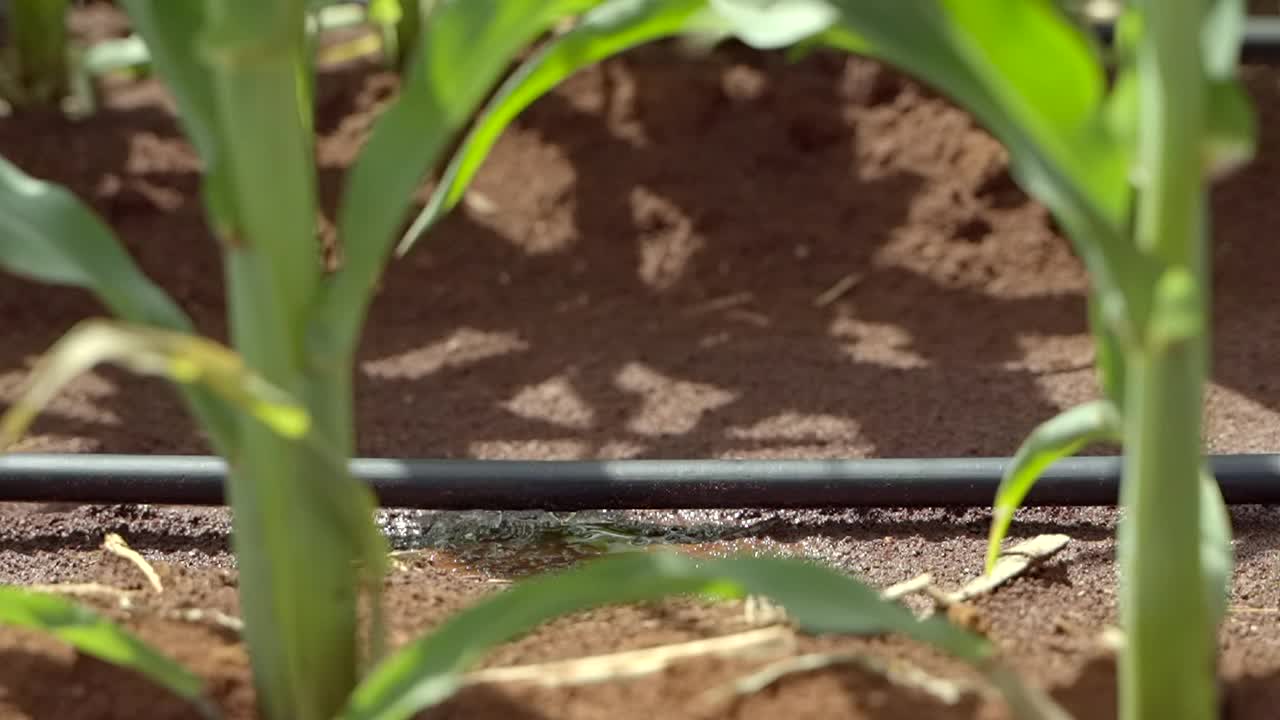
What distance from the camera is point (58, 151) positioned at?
2391 millimetres

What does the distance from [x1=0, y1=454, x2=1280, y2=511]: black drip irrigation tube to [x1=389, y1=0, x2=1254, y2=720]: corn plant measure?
69cm

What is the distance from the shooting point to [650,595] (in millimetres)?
670

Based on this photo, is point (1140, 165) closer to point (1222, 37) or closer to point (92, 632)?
point (1222, 37)

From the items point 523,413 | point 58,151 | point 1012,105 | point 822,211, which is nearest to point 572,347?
point 523,413

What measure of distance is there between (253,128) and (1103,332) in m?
0.39

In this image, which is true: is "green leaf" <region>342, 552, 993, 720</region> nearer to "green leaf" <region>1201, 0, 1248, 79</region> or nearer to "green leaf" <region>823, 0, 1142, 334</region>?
"green leaf" <region>823, 0, 1142, 334</region>

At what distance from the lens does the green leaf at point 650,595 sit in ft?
2.11

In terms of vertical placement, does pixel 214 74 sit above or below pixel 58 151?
below

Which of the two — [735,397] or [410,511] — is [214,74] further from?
[735,397]

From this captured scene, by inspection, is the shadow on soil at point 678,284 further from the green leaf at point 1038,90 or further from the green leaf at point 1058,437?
the green leaf at point 1038,90

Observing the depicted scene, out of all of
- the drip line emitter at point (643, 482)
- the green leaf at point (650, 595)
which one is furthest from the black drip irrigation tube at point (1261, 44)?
the green leaf at point (650, 595)

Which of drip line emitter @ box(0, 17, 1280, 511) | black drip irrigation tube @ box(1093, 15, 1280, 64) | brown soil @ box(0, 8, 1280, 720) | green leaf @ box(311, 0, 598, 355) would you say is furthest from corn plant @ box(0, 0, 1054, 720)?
black drip irrigation tube @ box(1093, 15, 1280, 64)

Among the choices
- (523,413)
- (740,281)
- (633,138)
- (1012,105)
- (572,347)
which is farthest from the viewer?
(633,138)

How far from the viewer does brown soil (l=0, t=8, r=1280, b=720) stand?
2.98 feet
